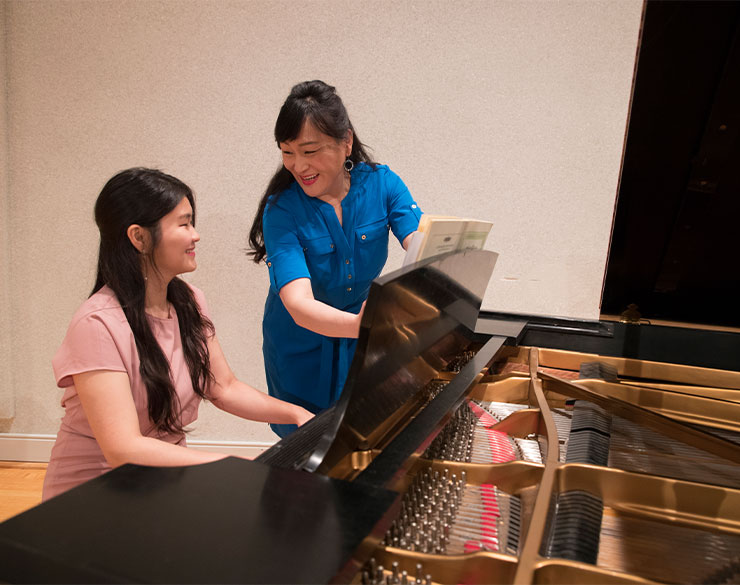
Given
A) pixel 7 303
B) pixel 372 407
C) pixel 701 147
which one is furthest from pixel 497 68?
pixel 7 303

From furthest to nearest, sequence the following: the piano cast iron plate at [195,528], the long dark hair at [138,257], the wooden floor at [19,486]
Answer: the wooden floor at [19,486] → the long dark hair at [138,257] → the piano cast iron plate at [195,528]

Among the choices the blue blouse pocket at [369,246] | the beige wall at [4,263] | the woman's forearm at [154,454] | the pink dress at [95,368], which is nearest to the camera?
the woman's forearm at [154,454]

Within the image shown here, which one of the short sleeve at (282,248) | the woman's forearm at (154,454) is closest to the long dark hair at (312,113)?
the short sleeve at (282,248)

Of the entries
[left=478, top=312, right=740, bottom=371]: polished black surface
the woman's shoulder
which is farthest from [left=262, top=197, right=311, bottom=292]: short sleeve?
[left=478, top=312, right=740, bottom=371]: polished black surface

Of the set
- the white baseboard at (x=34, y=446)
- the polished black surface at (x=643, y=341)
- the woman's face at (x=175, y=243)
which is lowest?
the white baseboard at (x=34, y=446)

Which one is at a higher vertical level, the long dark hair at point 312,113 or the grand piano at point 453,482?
the long dark hair at point 312,113

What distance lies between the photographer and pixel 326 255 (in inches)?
75.1

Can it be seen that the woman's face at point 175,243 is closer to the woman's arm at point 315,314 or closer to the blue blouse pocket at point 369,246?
the woman's arm at point 315,314

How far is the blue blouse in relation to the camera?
183 centimetres

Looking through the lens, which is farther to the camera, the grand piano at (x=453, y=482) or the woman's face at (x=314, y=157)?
the woman's face at (x=314, y=157)

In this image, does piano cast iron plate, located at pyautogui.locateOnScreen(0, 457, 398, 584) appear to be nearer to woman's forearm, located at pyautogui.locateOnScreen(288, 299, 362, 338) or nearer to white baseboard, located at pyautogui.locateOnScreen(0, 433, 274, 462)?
woman's forearm, located at pyautogui.locateOnScreen(288, 299, 362, 338)

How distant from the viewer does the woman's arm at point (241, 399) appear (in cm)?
155

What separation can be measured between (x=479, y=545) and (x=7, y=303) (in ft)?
10.2

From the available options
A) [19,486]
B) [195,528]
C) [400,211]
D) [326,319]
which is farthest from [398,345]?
[19,486]
